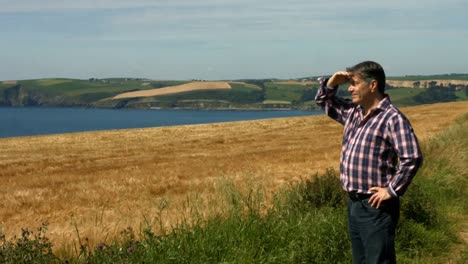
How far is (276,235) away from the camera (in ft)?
20.3

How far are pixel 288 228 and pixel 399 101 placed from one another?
148 meters

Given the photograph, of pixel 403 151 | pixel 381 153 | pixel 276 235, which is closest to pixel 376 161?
pixel 381 153

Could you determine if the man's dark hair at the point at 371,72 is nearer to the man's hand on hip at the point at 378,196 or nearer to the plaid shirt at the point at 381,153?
the plaid shirt at the point at 381,153

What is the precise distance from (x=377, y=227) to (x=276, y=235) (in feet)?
5.96

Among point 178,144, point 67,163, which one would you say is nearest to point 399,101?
point 178,144

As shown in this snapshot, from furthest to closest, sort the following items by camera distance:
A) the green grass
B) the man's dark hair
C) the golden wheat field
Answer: the green grass
the golden wheat field
the man's dark hair

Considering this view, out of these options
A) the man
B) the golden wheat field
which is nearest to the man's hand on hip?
the man

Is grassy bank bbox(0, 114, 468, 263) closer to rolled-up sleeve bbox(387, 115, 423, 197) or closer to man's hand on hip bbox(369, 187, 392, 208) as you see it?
man's hand on hip bbox(369, 187, 392, 208)

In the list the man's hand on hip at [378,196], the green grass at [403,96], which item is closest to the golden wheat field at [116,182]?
the man's hand on hip at [378,196]

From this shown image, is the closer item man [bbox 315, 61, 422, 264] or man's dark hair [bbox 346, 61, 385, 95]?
man [bbox 315, 61, 422, 264]

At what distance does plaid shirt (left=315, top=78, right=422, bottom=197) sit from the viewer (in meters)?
4.34

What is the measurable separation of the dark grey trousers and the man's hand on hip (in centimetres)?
6

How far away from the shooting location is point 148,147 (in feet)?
102

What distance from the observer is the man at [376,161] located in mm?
4359
